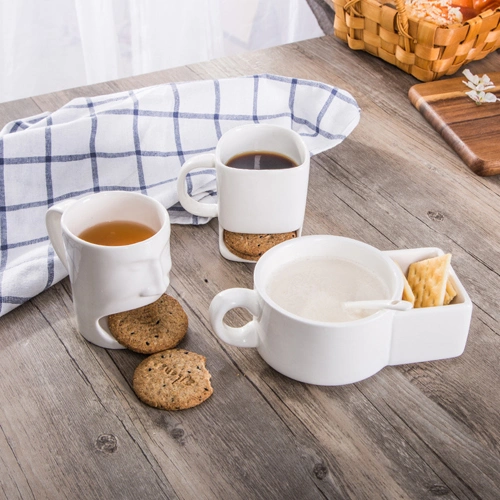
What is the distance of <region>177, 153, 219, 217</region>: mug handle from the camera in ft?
2.97

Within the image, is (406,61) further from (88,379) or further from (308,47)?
(88,379)

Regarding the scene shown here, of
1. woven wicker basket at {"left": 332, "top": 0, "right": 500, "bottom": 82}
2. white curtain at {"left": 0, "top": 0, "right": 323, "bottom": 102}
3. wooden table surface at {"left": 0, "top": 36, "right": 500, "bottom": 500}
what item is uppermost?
woven wicker basket at {"left": 332, "top": 0, "right": 500, "bottom": 82}

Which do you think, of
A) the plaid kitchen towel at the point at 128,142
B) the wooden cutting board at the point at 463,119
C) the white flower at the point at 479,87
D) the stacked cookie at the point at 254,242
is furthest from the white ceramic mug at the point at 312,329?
the white flower at the point at 479,87

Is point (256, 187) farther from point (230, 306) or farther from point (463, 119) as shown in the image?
point (463, 119)

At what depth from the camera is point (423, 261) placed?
2.58 ft

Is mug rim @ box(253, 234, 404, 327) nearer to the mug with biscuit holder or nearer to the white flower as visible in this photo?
the mug with biscuit holder

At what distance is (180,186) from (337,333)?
0.36m

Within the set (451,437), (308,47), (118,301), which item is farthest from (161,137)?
(451,437)

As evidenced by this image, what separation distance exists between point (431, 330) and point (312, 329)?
0.15 m

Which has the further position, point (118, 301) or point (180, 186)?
point (180, 186)

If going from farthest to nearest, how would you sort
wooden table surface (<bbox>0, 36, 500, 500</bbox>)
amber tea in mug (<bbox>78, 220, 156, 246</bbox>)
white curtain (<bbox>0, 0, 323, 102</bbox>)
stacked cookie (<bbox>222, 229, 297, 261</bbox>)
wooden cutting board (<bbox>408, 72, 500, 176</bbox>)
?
white curtain (<bbox>0, 0, 323, 102</bbox>)
wooden cutting board (<bbox>408, 72, 500, 176</bbox>)
stacked cookie (<bbox>222, 229, 297, 261</bbox>)
amber tea in mug (<bbox>78, 220, 156, 246</bbox>)
wooden table surface (<bbox>0, 36, 500, 500</bbox>)

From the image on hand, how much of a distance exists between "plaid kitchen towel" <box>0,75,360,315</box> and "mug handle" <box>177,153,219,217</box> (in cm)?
5

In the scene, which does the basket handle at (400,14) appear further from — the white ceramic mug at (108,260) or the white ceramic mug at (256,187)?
the white ceramic mug at (108,260)

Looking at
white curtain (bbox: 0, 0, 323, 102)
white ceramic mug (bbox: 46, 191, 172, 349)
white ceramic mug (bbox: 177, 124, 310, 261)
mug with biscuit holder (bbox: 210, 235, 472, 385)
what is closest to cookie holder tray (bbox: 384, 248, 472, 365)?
mug with biscuit holder (bbox: 210, 235, 472, 385)
